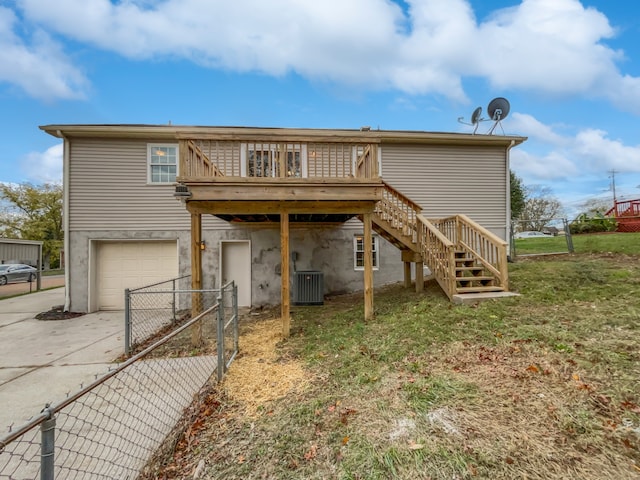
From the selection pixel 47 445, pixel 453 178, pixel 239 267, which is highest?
pixel 453 178

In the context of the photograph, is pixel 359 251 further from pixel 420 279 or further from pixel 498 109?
pixel 498 109

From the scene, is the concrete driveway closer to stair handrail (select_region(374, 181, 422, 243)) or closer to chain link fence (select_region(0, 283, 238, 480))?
chain link fence (select_region(0, 283, 238, 480))

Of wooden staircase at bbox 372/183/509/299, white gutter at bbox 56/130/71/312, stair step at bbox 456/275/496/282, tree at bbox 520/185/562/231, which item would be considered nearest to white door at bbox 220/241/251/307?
wooden staircase at bbox 372/183/509/299

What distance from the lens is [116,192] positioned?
8.42m

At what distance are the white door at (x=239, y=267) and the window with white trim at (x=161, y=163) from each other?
8.12 ft

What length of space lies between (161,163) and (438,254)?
25.3ft

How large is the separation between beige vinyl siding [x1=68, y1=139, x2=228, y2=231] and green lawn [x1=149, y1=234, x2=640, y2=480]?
17.7 ft

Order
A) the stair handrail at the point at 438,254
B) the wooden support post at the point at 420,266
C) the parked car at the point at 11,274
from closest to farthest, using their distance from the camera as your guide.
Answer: the stair handrail at the point at 438,254 → the wooden support post at the point at 420,266 → the parked car at the point at 11,274

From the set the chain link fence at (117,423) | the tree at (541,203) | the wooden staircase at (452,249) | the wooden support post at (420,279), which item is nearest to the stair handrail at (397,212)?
the wooden staircase at (452,249)

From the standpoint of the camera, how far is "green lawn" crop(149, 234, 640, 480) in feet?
7.22

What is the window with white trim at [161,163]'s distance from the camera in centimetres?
849

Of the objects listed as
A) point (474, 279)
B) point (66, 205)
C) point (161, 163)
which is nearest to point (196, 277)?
point (161, 163)

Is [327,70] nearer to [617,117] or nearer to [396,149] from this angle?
[396,149]

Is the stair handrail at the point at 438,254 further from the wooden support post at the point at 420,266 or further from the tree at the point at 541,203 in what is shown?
the tree at the point at 541,203
